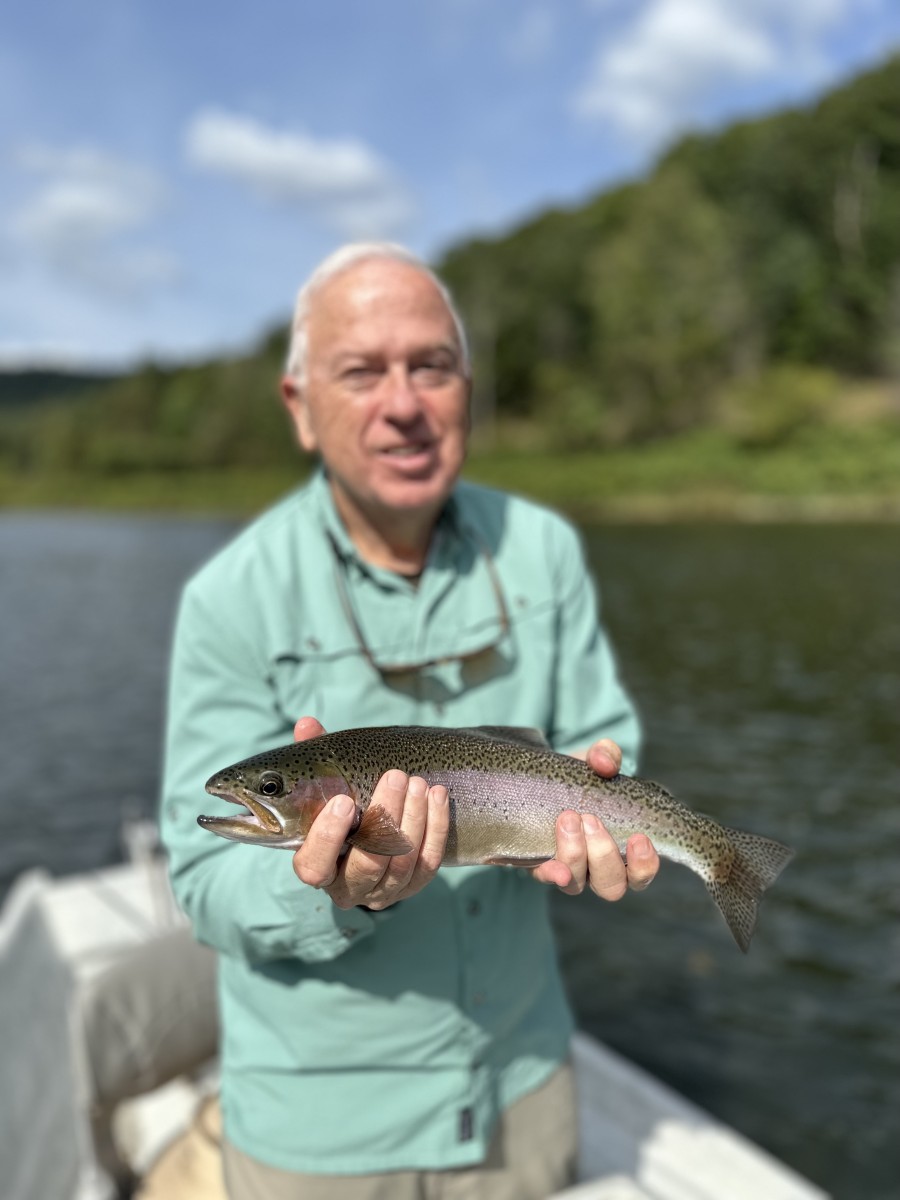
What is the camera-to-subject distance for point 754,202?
264 feet

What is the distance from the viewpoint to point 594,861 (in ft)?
8.57

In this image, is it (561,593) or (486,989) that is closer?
(486,989)

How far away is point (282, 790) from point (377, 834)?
315 mm

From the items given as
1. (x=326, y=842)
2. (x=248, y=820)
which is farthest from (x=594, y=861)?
(x=248, y=820)

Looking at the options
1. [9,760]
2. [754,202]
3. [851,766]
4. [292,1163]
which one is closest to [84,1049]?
[292,1163]

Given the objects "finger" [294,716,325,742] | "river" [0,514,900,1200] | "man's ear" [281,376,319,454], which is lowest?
"river" [0,514,900,1200]

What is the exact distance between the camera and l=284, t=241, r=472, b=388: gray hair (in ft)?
9.82

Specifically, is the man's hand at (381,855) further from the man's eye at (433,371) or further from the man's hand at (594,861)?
the man's eye at (433,371)

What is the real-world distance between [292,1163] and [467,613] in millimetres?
1634

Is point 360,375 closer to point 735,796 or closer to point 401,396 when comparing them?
point 401,396

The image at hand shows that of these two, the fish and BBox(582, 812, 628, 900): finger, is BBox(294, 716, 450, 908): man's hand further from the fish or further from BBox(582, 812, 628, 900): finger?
BBox(582, 812, 628, 900): finger

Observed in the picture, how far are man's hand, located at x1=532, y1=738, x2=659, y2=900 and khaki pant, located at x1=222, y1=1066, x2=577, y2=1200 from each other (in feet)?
3.39

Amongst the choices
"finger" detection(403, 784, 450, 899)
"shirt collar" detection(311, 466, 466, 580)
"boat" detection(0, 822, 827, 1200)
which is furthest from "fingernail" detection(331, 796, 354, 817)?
"boat" detection(0, 822, 827, 1200)

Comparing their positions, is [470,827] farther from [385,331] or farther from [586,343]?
[586,343]
